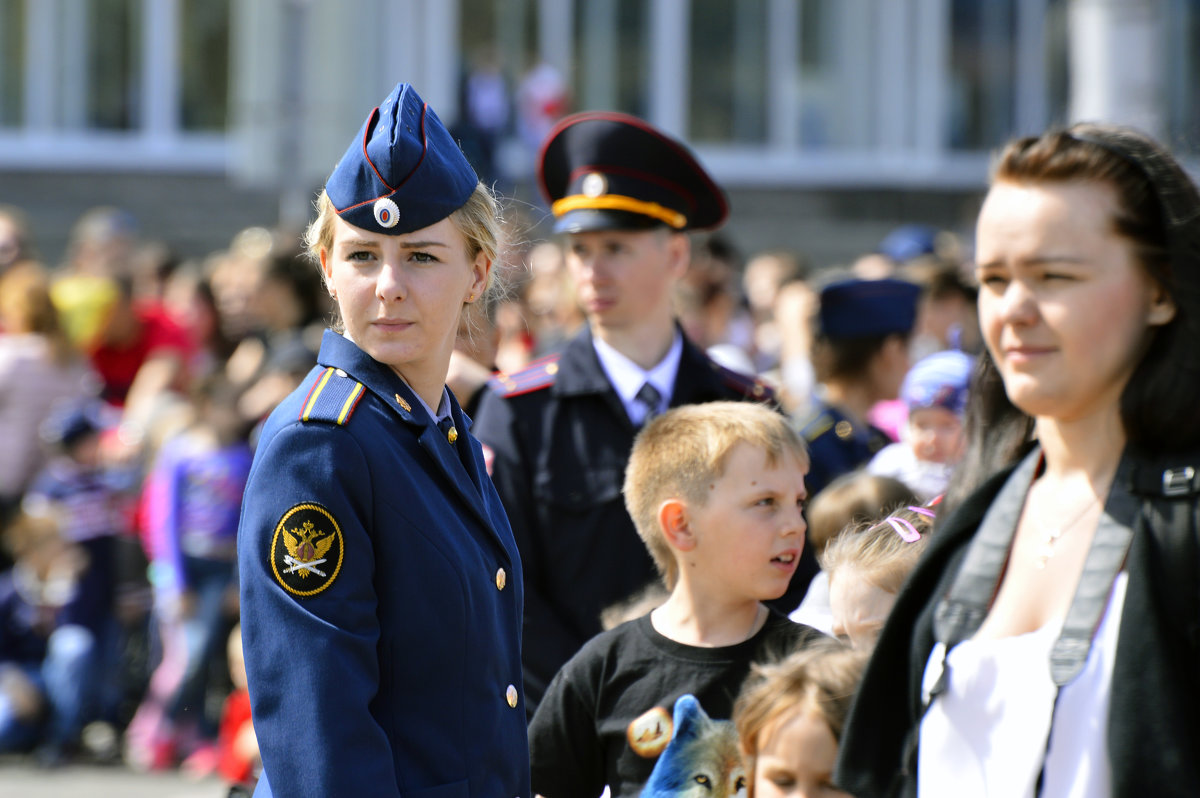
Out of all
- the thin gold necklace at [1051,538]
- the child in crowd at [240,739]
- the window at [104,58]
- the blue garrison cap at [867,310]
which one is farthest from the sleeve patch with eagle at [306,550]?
the window at [104,58]

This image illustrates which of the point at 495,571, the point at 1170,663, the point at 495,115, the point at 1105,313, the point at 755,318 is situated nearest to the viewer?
the point at 1170,663

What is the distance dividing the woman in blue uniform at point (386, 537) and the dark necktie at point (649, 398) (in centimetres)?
141

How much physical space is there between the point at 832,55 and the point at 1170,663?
17.4 metres

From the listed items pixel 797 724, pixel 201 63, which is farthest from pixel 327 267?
pixel 201 63

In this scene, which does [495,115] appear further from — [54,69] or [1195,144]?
[1195,144]

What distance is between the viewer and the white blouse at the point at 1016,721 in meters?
1.85

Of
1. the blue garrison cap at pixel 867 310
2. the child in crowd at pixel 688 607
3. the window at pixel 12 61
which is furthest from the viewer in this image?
the window at pixel 12 61

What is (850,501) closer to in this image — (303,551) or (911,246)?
(303,551)

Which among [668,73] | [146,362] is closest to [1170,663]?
[146,362]

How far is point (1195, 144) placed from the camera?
7.32 feet

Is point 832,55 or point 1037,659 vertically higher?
point 832,55

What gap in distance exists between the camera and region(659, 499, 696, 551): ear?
123 inches

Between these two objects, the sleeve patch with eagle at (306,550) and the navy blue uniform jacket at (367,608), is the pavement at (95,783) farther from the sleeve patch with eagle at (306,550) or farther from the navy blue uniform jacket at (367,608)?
the sleeve patch with eagle at (306,550)

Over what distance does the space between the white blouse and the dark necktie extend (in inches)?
76.9
